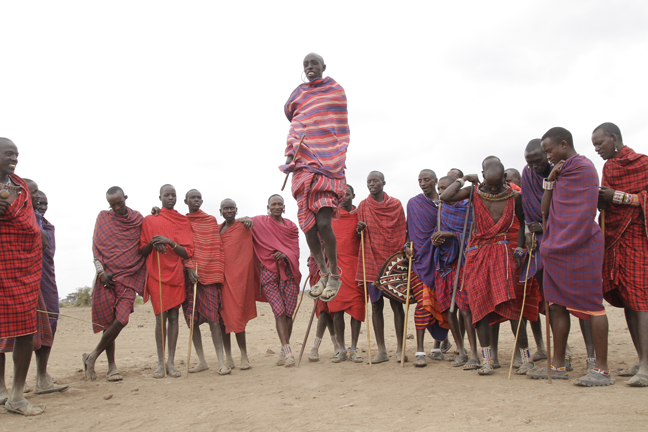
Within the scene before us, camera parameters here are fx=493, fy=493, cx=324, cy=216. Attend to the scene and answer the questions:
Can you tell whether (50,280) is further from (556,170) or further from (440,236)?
(556,170)

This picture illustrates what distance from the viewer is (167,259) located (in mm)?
7750

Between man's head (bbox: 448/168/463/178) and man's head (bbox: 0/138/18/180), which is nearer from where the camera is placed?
man's head (bbox: 0/138/18/180)

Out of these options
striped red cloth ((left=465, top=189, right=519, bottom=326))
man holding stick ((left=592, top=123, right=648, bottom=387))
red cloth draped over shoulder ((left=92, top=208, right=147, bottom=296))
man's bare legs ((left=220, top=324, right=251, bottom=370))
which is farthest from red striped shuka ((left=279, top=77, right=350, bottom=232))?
red cloth draped over shoulder ((left=92, top=208, right=147, bottom=296))

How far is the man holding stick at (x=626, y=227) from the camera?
5.33 metres

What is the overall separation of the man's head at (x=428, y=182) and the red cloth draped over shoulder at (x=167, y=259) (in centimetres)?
381

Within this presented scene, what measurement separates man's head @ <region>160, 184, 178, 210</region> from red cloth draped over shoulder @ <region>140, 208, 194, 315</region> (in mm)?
85

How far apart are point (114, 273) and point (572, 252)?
20.5 ft

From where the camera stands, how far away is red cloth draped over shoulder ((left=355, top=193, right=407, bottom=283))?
25.8 ft

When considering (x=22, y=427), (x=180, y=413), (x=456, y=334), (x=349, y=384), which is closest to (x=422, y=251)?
(x=456, y=334)

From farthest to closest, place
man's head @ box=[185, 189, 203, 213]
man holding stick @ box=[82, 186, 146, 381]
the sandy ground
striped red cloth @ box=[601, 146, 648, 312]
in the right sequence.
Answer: man's head @ box=[185, 189, 203, 213], man holding stick @ box=[82, 186, 146, 381], striped red cloth @ box=[601, 146, 648, 312], the sandy ground

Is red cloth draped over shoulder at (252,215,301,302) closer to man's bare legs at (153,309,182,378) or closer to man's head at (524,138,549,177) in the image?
man's bare legs at (153,309,182,378)

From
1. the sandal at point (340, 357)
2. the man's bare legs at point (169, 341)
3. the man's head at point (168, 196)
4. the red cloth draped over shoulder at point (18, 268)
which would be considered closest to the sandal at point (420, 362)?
the sandal at point (340, 357)

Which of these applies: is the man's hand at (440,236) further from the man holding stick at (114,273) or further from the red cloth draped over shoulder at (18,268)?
the red cloth draped over shoulder at (18,268)

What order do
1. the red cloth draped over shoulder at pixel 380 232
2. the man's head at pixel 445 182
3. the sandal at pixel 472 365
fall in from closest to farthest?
the sandal at pixel 472 365 → the man's head at pixel 445 182 → the red cloth draped over shoulder at pixel 380 232
